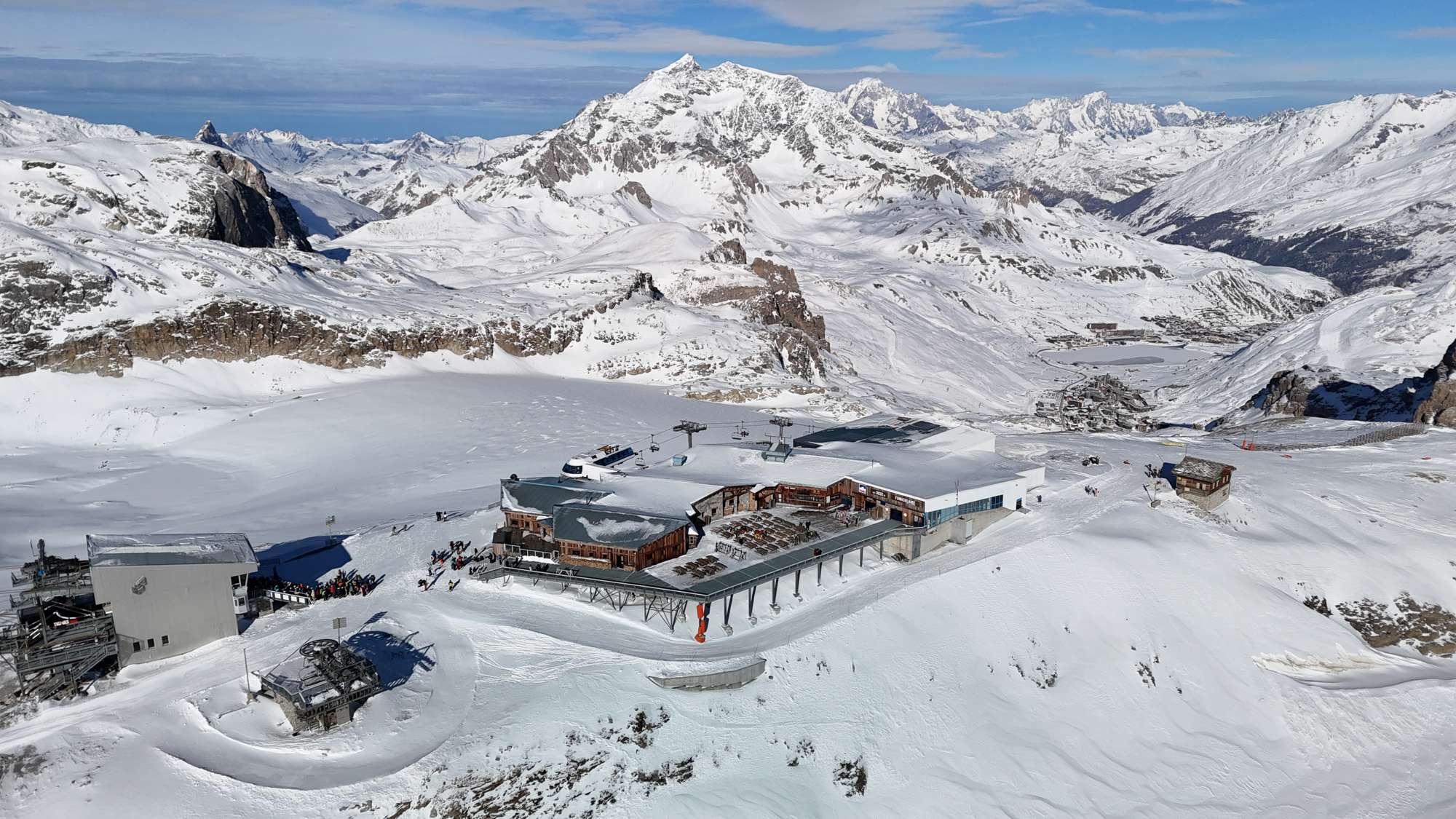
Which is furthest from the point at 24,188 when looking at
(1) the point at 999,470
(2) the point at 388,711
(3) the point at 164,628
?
(1) the point at 999,470

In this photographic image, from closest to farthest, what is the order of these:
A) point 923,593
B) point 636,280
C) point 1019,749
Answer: point 1019,749 → point 923,593 → point 636,280

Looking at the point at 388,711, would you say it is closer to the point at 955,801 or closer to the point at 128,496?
the point at 955,801

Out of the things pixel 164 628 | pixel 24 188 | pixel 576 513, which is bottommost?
pixel 164 628

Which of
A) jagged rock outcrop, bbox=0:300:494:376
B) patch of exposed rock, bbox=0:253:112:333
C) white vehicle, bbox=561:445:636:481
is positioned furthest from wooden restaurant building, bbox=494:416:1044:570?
patch of exposed rock, bbox=0:253:112:333

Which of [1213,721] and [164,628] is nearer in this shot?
[164,628]

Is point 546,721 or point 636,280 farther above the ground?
point 636,280

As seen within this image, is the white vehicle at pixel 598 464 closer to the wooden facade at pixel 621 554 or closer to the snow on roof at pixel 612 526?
the snow on roof at pixel 612 526

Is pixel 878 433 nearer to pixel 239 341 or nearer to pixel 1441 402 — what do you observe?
pixel 1441 402
